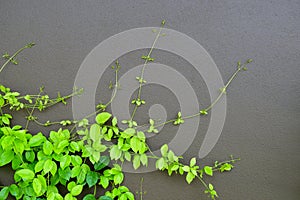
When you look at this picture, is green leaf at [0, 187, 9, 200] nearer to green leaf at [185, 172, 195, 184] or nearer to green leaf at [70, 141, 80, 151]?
green leaf at [70, 141, 80, 151]

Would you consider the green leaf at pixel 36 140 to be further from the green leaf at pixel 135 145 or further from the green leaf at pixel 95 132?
the green leaf at pixel 135 145

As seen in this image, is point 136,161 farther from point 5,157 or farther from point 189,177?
point 5,157

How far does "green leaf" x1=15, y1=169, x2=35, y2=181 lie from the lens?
112 cm

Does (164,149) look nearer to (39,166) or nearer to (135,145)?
(135,145)

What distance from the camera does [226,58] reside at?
1141 millimetres

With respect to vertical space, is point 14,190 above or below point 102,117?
below

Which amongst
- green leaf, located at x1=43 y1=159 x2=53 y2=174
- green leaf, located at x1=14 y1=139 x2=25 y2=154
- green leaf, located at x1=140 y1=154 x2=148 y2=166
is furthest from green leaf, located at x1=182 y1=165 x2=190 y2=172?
green leaf, located at x1=14 y1=139 x2=25 y2=154

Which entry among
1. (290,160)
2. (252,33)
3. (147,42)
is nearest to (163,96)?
(147,42)

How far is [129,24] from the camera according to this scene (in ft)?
3.92

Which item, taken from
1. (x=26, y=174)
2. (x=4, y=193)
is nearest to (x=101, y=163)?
(x=26, y=174)

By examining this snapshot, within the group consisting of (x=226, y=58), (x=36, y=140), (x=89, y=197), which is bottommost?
Result: (x=89, y=197)

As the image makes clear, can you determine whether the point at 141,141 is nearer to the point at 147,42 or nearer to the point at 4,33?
the point at 147,42

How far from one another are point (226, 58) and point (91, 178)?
28.7 inches

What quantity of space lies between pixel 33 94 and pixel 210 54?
778mm
